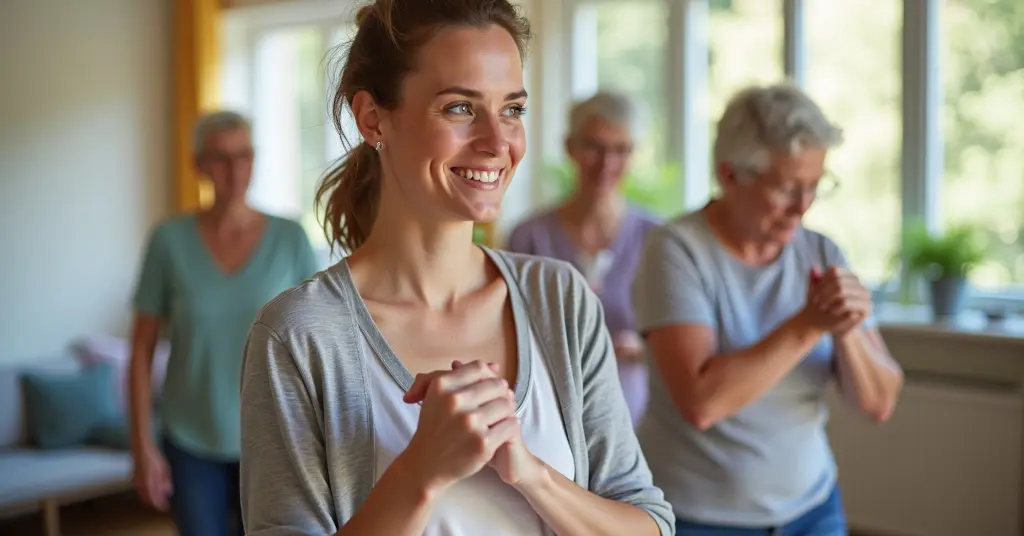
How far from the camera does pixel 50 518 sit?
5.03m

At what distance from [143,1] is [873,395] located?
646 cm

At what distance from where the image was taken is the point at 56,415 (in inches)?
220

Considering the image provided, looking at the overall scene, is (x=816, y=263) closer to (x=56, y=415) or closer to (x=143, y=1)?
(x=56, y=415)

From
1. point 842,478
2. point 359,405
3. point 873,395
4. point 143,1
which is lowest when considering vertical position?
point 842,478

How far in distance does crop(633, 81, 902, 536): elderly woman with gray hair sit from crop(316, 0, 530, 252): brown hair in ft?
2.27

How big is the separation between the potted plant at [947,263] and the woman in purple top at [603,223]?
4.88 ft

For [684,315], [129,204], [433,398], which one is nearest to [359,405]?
[433,398]

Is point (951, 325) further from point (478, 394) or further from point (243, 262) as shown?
point (478, 394)

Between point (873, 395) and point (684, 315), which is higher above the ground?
point (684, 315)

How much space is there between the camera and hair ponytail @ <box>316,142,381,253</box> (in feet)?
5.07

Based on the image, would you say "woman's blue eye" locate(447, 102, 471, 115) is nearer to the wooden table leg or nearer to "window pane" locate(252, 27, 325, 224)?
the wooden table leg

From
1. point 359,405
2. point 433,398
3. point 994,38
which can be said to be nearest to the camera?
point 433,398

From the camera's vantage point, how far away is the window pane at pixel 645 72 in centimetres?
520

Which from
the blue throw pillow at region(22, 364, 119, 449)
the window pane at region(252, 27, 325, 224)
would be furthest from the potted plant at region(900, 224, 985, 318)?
the window pane at region(252, 27, 325, 224)
